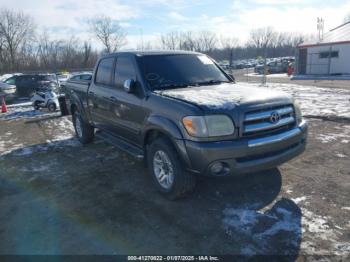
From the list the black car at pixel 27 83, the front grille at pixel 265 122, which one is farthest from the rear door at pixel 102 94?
the black car at pixel 27 83

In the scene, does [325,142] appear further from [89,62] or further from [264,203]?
[89,62]

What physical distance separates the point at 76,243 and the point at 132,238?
1.97ft

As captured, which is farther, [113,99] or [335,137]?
[335,137]

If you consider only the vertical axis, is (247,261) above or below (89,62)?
below

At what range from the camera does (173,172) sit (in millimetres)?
3750

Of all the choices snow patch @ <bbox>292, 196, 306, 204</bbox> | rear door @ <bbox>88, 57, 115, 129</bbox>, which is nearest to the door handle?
rear door @ <bbox>88, 57, 115, 129</bbox>

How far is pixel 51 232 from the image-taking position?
134 inches

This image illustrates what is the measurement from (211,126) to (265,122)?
71cm

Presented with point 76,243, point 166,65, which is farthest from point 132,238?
point 166,65

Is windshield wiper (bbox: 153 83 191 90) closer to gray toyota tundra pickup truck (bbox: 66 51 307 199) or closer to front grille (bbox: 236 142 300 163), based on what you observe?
gray toyota tundra pickup truck (bbox: 66 51 307 199)

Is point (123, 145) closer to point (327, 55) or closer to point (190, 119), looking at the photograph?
point (190, 119)

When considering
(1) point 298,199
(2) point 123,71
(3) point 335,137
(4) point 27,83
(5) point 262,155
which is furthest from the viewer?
(4) point 27,83

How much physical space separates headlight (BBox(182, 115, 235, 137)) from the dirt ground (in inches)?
40.1

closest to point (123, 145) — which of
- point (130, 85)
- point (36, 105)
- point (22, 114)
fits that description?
point (130, 85)
